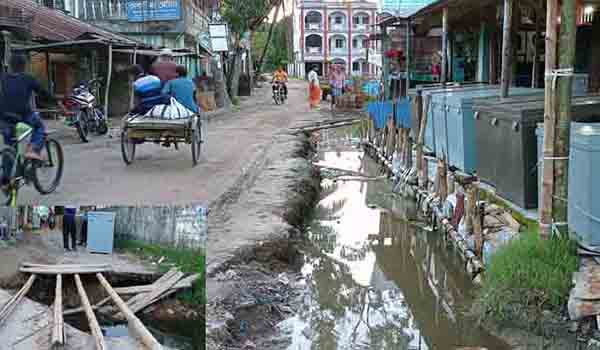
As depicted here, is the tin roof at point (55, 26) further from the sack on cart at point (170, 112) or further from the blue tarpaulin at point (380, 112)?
the blue tarpaulin at point (380, 112)

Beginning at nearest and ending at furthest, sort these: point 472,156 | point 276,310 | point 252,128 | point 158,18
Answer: point 276,310
point 472,156
point 158,18
point 252,128

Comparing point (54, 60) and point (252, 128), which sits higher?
point (54, 60)

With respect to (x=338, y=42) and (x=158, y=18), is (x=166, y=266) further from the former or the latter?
(x=338, y=42)

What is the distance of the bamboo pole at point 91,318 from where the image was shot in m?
1.86

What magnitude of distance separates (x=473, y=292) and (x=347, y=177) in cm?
789

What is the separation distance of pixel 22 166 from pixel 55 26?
11.7 metres

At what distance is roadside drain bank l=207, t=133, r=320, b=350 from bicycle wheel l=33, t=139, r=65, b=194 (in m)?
1.76

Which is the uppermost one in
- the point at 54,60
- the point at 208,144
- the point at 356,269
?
the point at 54,60

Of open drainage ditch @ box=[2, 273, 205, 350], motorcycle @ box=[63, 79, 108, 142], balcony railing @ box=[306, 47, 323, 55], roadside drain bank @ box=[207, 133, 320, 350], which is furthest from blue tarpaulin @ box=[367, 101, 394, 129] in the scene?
balcony railing @ box=[306, 47, 323, 55]

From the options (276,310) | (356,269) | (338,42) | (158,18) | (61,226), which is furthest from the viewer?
(338,42)

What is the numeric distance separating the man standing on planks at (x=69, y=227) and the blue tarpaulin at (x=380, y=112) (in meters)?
15.5

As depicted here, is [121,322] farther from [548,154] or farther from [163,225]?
[548,154]

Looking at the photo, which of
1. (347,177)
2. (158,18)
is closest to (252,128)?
(158,18)

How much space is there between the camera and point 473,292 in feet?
23.3
